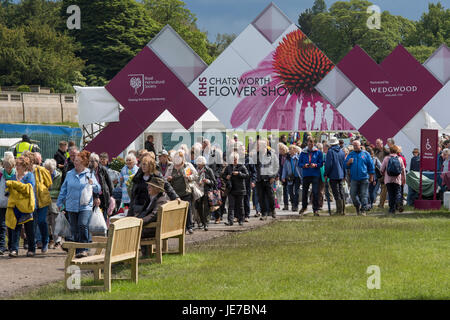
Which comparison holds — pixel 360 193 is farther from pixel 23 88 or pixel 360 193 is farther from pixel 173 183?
pixel 23 88

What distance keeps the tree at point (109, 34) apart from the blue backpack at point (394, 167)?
186 feet

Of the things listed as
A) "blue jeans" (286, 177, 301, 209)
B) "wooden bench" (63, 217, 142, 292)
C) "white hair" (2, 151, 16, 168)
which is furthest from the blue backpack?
"wooden bench" (63, 217, 142, 292)

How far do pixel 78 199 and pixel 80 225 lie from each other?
42 centimetres

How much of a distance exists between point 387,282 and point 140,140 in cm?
1832

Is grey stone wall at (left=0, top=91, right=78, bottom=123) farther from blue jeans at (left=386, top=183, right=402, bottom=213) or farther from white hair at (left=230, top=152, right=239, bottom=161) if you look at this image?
white hair at (left=230, top=152, right=239, bottom=161)

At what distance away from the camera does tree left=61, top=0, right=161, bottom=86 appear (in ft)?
244

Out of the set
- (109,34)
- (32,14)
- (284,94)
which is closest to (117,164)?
(284,94)

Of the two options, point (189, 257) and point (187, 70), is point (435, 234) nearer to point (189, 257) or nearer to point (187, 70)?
point (189, 257)

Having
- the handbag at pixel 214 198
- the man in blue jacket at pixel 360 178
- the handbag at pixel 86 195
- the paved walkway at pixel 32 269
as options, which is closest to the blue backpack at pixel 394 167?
the man in blue jacket at pixel 360 178

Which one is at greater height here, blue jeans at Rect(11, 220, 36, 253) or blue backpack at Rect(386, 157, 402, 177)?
blue backpack at Rect(386, 157, 402, 177)

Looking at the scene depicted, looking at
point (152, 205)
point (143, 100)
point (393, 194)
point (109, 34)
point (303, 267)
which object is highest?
point (109, 34)

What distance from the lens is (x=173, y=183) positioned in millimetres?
16109

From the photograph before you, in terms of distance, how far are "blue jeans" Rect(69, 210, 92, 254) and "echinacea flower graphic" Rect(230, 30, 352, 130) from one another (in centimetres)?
1154
